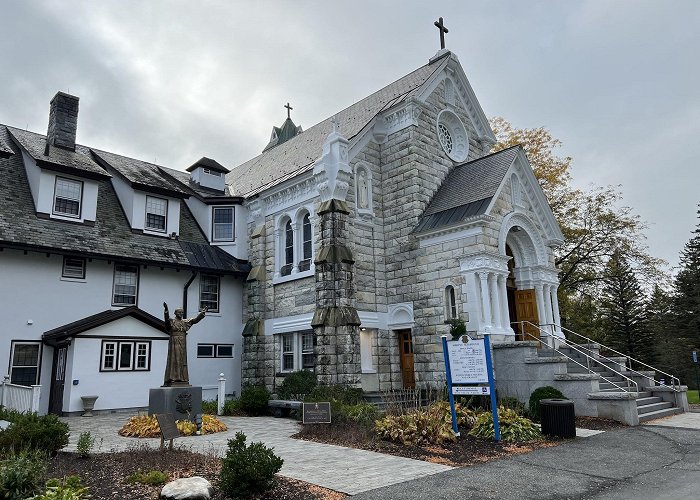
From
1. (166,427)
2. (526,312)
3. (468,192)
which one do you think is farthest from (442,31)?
(166,427)

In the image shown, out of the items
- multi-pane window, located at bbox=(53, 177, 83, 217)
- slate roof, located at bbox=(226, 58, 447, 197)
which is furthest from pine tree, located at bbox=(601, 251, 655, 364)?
multi-pane window, located at bbox=(53, 177, 83, 217)

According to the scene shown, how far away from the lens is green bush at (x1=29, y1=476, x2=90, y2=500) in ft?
20.6

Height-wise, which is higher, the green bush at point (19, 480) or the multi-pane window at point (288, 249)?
the multi-pane window at point (288, 249)

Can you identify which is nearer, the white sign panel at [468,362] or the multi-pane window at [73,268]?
the white sign panel at [468,362]

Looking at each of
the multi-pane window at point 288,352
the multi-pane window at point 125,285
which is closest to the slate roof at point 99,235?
the multi-pane window at point 125,285

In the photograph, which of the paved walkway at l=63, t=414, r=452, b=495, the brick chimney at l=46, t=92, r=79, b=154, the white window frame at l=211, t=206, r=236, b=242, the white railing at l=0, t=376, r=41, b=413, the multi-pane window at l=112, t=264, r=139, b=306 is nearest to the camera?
the paved walkway at l=63, t=414, r=452, b=495

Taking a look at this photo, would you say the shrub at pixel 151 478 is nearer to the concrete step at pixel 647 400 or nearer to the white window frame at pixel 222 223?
the concrete step at pixel 647 400

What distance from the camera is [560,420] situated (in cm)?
1173

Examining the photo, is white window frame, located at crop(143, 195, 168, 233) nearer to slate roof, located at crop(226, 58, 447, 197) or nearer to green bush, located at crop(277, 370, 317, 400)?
slate roof, located at crop(226, 58, 447, 197)

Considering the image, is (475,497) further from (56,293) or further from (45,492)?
(56,293)

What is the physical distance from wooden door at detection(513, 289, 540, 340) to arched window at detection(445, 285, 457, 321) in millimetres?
3729

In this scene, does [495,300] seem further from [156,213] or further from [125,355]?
[156,213]

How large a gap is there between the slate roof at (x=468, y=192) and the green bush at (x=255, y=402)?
26.0 ft

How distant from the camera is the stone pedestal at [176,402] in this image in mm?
13078
